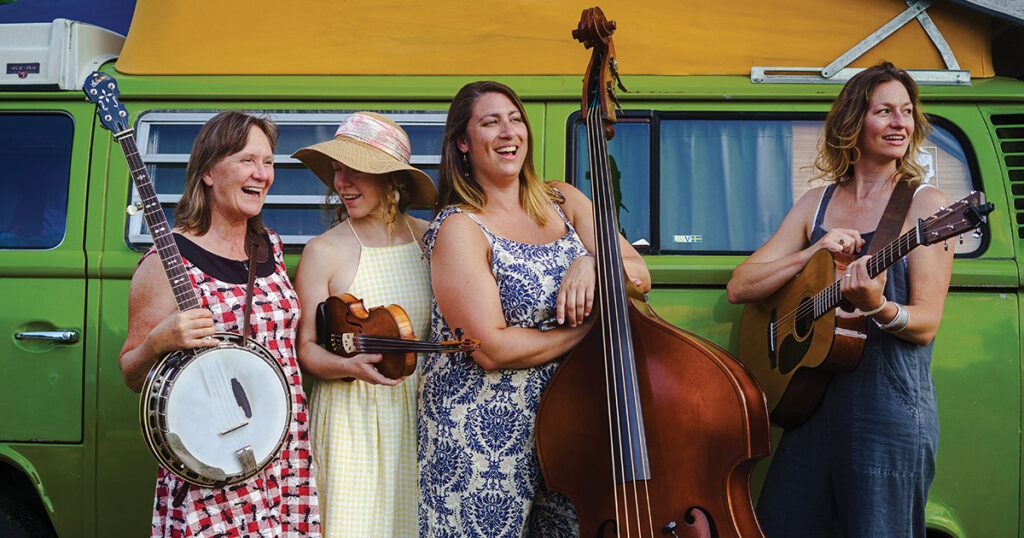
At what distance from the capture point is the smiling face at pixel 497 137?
242 cm

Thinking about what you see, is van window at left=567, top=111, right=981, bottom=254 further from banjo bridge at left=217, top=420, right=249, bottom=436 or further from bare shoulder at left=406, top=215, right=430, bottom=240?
banjo bridge at left=217, top=420, right=249, bottom=436

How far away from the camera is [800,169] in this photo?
10.6ft

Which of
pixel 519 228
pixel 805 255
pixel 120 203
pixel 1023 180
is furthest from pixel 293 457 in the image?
pixel 1023 180

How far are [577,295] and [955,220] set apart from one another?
1.04 m

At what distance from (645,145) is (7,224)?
2.77m

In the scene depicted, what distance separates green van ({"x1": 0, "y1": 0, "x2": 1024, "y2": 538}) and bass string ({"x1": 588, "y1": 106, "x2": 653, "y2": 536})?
37.5 inches

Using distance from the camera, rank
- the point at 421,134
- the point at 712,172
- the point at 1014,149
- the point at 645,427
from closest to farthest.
→ the point at 645,427 → the point at 1014,149 → the point at 712,172 → the point at 421,134

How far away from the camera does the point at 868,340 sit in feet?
8.18

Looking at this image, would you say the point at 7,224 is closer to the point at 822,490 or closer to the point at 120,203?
the point at 120,203

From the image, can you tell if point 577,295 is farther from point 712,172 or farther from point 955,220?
point 712,172

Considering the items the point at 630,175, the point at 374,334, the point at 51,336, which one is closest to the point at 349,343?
the point at 374,334

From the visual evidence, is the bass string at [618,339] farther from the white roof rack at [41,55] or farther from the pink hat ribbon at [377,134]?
the white roof rack at [41,55]

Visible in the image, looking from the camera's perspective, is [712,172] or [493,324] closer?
[493,324]

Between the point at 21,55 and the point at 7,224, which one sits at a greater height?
the point at 21,55
